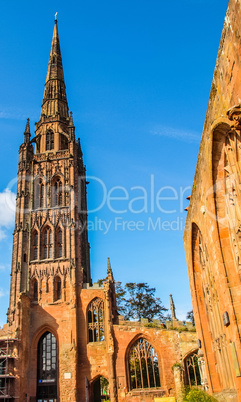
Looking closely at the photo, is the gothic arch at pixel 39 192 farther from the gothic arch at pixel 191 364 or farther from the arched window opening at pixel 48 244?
the gothic arch at pixel 191 364

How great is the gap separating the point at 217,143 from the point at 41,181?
3226 centimetres

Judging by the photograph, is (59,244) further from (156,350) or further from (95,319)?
(156,350)

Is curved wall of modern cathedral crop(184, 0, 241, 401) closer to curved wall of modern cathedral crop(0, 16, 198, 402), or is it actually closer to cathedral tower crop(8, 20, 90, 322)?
curved wall of modern cathedral crop(0, 16, 198, 402)

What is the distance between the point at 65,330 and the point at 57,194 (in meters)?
14.4

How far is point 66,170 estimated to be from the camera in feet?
135

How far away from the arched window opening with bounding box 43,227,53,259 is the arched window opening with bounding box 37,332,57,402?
7.54 m

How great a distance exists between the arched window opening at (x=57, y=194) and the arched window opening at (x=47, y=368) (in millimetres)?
13226

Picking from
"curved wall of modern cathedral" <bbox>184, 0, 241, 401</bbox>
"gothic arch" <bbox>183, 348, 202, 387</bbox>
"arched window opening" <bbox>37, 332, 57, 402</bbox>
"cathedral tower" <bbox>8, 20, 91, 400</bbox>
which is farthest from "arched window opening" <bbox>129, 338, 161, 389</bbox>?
"curved wall of modern cathedral" <bbox>184, 0, 241, 401</bbox>

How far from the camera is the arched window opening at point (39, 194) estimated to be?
39.8 meters

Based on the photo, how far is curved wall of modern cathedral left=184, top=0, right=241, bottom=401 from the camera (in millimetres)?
8695

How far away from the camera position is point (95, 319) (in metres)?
34.1

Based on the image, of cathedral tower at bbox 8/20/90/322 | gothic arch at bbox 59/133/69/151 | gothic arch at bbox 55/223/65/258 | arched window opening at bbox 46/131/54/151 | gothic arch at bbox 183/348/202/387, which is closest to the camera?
gothic arch at bbox 183/348/202/387

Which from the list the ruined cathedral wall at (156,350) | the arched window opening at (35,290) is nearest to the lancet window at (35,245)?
the arched window opening at (35,290)

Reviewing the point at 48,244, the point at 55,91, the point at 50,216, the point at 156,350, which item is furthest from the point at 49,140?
the point at 156,350
